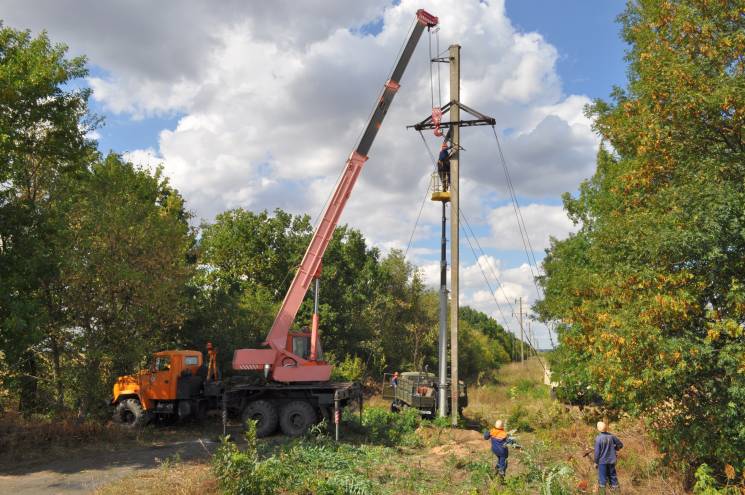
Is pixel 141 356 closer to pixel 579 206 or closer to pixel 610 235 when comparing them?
pixel 610 235

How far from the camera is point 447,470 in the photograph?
43.1 feet

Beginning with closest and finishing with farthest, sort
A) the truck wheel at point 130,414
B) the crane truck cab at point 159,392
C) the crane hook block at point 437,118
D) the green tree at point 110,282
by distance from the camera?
the green tree at point 110,282 < the truck wheel at point 130,414 < the crane truck cab at point 159,392 < the crane hook block at point 437,118

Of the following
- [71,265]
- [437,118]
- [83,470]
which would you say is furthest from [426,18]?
[83,470]

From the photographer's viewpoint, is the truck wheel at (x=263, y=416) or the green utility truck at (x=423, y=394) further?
the green utility truck at (x=423, y=394)

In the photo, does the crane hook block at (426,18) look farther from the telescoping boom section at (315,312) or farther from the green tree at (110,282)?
the green tree at (110,282)

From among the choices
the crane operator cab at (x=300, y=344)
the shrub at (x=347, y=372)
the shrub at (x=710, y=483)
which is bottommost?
the shrub at (x=710, y=483)

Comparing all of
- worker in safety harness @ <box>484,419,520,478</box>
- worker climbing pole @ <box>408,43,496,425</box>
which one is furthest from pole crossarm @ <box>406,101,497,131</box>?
worker in safety harness @ <box>484,419,520,478</box>

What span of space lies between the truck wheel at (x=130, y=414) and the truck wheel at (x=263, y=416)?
144 inches

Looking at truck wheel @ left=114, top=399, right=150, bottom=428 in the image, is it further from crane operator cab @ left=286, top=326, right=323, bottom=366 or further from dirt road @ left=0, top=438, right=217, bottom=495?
crane operator cab @ left=286, top=326, right=323, bottom=366

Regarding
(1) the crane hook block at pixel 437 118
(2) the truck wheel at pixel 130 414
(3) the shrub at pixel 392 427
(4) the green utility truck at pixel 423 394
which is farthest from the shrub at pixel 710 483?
(2) the truck wheel at pixel 130 414

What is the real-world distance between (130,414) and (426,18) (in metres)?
16.4

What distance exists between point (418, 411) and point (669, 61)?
14.3m

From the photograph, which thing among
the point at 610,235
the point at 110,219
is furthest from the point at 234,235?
the point at 610,235

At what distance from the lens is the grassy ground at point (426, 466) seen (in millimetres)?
10742
